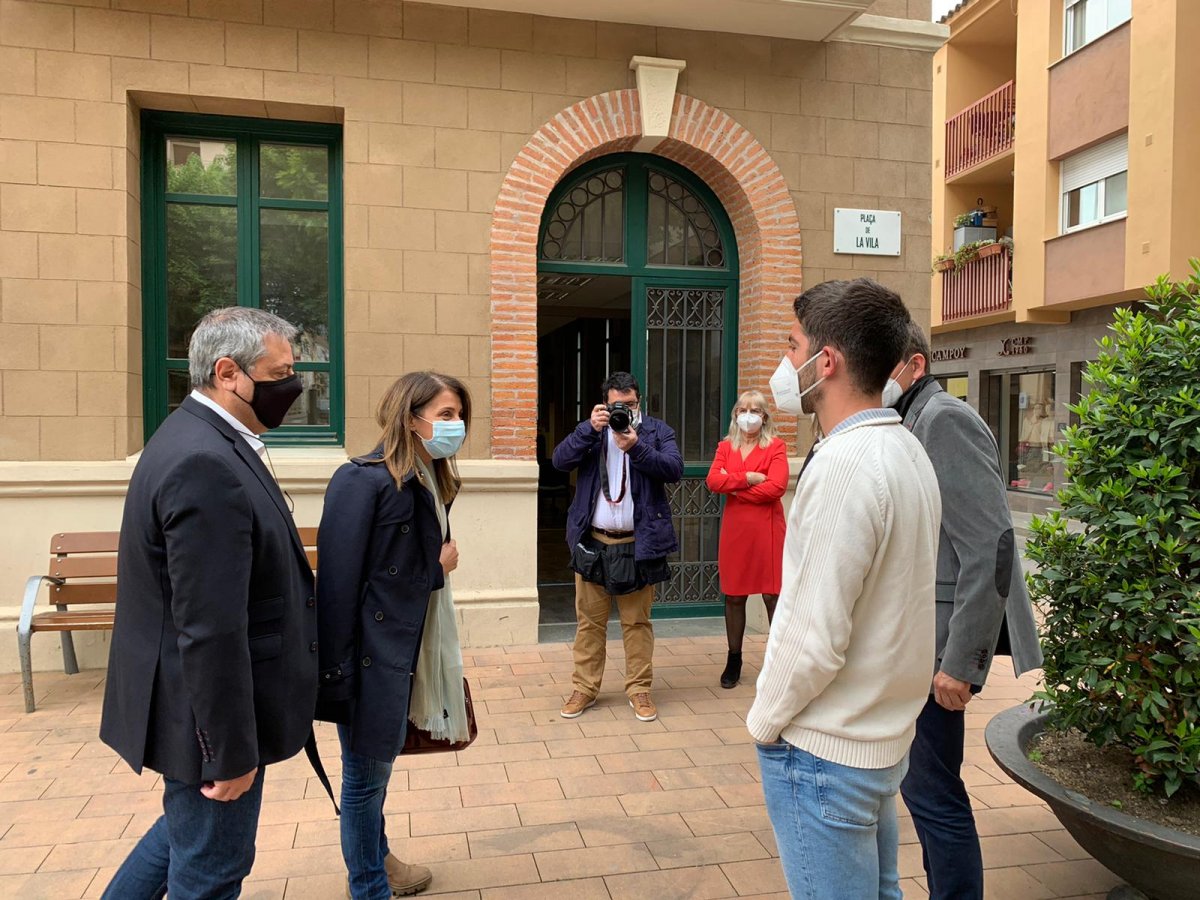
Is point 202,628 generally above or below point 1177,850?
above

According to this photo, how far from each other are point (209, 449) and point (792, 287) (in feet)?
18.8

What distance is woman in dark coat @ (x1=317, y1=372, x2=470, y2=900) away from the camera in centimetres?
281

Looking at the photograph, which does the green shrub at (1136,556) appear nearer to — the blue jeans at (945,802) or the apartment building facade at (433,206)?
the blue jeans at (945,802)

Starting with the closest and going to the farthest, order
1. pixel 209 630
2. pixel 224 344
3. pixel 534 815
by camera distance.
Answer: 1. pixel 209 630
2. pixel 224 344
3. pixel 534 815

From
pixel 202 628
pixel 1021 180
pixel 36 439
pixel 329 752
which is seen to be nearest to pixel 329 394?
pixel 36 439

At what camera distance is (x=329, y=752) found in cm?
474

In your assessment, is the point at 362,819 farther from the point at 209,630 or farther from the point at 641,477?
the point at 641,477

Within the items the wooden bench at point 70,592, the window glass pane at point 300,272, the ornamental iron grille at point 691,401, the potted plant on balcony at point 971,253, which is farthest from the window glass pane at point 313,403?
the potted plant on balcony at point 971,253

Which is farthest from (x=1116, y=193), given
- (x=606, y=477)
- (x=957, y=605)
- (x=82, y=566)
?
(x=82, y=566)

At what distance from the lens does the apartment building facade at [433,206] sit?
6.00 metres

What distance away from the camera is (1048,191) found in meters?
17.8

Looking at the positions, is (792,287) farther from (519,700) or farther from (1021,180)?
(1021,180)

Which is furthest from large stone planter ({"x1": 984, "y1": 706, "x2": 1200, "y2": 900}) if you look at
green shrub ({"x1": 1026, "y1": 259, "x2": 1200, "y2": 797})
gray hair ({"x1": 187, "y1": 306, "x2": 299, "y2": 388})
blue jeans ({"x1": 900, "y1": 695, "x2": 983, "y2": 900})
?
gray hair ({"x1": 187, "y1": 306, "x2": 299, "y2": 388})

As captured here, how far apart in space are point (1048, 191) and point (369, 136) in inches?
629
